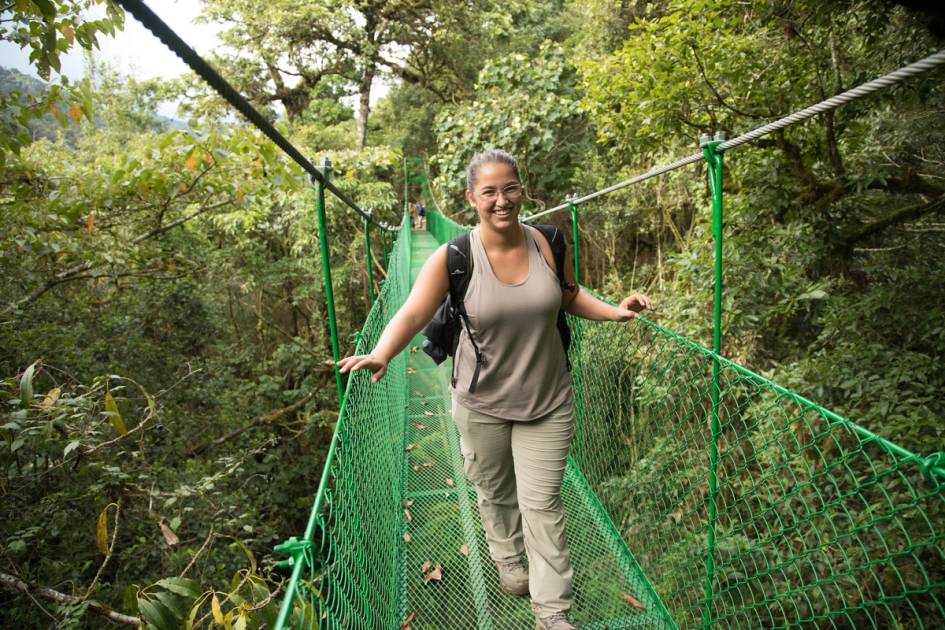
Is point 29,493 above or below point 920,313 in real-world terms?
below

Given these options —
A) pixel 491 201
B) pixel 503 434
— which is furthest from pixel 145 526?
pixel 491 201

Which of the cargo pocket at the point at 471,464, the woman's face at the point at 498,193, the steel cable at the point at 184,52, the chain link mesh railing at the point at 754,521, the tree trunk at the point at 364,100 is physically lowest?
the chain link mesh railing at the point at 754,521

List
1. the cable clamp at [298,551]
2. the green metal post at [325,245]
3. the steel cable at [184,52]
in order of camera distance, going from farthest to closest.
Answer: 1. the green metal post at [325,245]
2. the cable clamp at [298,551]
3. the steel cable at [184,52]

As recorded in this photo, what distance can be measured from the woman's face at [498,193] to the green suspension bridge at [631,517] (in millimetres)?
344

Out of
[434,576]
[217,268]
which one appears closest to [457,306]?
[434,576]

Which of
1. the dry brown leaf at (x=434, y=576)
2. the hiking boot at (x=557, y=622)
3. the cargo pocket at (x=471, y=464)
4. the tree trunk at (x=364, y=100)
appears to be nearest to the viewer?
the hiking boot at (x=557, y=622)

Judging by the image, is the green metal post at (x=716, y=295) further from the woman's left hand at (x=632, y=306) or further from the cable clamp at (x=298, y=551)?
the cable clamp at (x=298, y=551)

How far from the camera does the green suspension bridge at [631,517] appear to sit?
77cm

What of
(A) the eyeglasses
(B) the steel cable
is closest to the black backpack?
(A) the eyeglasses

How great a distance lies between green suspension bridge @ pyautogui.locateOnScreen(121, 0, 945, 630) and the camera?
2.54 feet

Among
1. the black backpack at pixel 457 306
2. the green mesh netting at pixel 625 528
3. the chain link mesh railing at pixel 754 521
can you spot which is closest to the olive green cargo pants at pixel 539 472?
the black backpack at pixel 457 306

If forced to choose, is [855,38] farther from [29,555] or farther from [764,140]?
[29,555]

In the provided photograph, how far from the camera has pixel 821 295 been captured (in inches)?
79.4

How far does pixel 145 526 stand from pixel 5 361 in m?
1.02
